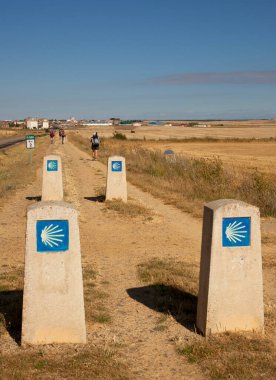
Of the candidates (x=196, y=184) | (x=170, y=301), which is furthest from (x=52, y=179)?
(x=170, y=301)

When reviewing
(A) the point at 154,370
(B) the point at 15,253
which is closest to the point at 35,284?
(A) the point at 154,370

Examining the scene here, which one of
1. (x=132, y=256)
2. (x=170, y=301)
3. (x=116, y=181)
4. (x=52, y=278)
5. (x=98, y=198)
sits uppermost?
(x=52, y=278)

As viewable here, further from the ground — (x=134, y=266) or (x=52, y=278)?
(x=52, y=278)

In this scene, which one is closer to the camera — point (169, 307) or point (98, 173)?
point (169, 307)

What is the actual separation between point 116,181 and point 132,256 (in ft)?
19.4

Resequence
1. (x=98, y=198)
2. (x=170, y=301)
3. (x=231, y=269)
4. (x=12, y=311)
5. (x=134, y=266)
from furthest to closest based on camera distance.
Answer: (x=98, y=198) → (x=134, y=266) → (x=170, y=301) → (x=12, y=311) → (x=231, y=269)

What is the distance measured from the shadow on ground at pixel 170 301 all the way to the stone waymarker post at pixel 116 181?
302 inches

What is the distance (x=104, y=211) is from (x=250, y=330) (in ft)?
27.7

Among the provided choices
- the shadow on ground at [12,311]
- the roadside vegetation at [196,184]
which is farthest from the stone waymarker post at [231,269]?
the roadside vegetation at [196,184]

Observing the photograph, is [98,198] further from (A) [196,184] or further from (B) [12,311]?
(B) [12,311]

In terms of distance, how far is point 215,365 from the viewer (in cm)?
479

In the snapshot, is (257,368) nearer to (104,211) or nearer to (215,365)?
(215,365)

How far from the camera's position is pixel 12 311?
238 inches

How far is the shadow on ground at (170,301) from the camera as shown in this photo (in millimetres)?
6027
